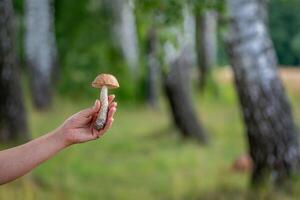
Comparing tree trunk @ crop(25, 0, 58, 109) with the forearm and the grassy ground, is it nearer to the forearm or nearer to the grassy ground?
the grassy ground

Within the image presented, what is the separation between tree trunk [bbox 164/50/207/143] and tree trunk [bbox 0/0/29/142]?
453cm

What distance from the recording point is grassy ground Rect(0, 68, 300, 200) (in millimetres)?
7522

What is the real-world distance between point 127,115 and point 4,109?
9.10 metres

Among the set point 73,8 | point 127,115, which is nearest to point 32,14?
point 127,115

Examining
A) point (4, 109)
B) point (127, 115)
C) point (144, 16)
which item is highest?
point (144, 16)

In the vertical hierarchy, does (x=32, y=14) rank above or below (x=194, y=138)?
above

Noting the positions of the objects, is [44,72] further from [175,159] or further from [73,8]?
[175,159]

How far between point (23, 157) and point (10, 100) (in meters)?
5.58

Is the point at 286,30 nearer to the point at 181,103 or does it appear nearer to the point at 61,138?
the point at 181,103

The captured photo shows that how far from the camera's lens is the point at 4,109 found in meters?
8.62

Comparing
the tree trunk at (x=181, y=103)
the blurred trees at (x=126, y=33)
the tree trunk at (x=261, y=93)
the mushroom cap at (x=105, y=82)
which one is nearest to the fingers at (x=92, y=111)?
the mushroom cap at (x=105, y=82)

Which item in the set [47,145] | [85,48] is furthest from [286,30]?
[47,145]

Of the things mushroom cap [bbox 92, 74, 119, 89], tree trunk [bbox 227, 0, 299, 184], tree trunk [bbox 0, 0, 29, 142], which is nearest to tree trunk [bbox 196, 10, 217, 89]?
tree trunk [bbox 0, 0, 29, 142]

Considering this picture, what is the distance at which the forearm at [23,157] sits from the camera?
3.17 metres
